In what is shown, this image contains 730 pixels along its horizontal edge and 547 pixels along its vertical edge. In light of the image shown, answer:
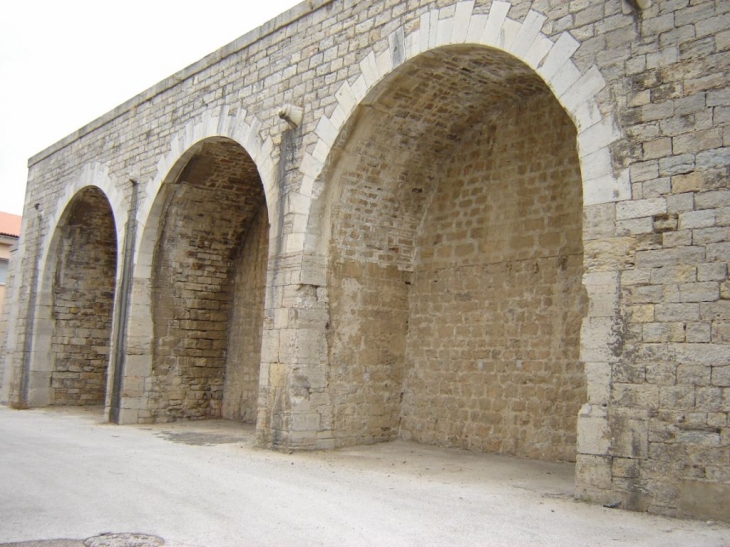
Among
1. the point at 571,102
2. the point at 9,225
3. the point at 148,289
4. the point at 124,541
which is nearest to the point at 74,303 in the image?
the point at 148,289

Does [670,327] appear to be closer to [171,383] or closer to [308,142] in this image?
[308,142]

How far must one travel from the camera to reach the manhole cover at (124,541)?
13.4 feet

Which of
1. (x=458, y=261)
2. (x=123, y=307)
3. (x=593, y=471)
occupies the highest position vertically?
(x=458, y=261)

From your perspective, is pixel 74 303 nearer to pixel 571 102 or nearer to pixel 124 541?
pixel 124 541

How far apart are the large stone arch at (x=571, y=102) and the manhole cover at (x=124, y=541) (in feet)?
9.78

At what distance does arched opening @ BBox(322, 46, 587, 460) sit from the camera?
7.59m

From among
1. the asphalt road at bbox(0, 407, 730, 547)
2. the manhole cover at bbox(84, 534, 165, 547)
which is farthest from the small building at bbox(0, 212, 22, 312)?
the manhole cover at bbox(84, 534, 165, 547)

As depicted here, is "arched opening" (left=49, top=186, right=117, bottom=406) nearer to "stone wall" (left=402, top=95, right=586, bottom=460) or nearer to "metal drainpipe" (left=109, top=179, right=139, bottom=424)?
→ "metal drainpipe" (left=109, top=179, right=139, bottom=424)

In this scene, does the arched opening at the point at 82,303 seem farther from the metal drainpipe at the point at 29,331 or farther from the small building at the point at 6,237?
the small building at the point at 6,237

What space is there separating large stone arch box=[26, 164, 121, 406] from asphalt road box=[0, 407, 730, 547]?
596 cm

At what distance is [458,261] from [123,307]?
539cm

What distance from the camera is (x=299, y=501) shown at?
536 cm

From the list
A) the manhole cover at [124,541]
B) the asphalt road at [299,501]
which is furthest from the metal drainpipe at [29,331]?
the manhole cover at [124,541]

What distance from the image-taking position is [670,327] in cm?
509
